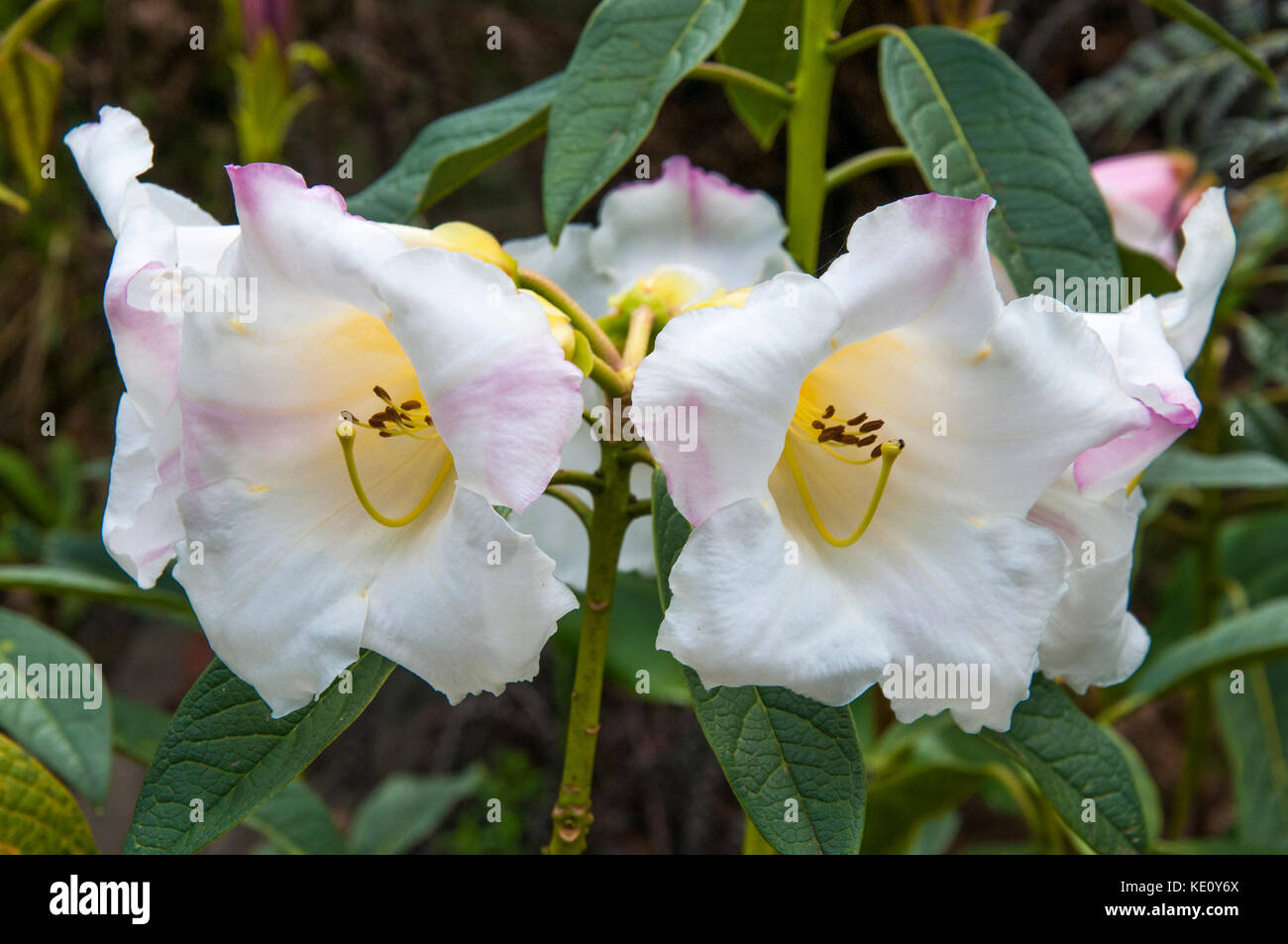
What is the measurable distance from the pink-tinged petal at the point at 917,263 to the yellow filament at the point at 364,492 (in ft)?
0.71

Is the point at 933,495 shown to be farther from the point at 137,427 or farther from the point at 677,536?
the point at 137,427

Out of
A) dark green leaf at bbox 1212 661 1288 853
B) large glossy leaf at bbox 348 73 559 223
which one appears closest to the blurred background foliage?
dark green leaf at bbox 1212 661 1288 853

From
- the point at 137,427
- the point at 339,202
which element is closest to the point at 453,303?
the point at 339,202

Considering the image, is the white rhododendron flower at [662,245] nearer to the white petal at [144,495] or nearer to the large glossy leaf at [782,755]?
the large glossy leaf at [782,755]

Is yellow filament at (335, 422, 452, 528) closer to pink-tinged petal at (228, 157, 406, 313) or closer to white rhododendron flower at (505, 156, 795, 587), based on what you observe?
pink-tinged petal at (228, 157, 406, 313)

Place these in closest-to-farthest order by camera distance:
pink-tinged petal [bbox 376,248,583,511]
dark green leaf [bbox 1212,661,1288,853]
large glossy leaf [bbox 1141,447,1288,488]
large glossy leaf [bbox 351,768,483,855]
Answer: pink-tinged petal [bbox 376,248,583,511] < large glossy leaf [bbox 1141,447,1288,488] < dark green leaf [bbox 1212,661,1288,853] < large glossy leaf [bbox 351,768,483,855]

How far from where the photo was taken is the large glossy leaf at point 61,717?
30.7 inches

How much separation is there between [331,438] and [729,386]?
22cm

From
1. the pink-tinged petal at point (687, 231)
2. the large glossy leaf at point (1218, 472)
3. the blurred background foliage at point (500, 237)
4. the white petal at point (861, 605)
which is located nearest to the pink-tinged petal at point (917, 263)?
the white petal at point (861, 605)

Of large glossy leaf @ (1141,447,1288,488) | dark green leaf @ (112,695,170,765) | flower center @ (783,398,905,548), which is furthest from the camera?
dark green leaf @ (112,695,170,765)

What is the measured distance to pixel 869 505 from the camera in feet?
1.81

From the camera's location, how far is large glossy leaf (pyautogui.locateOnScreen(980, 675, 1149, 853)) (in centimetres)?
66

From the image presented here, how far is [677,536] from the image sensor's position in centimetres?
57
